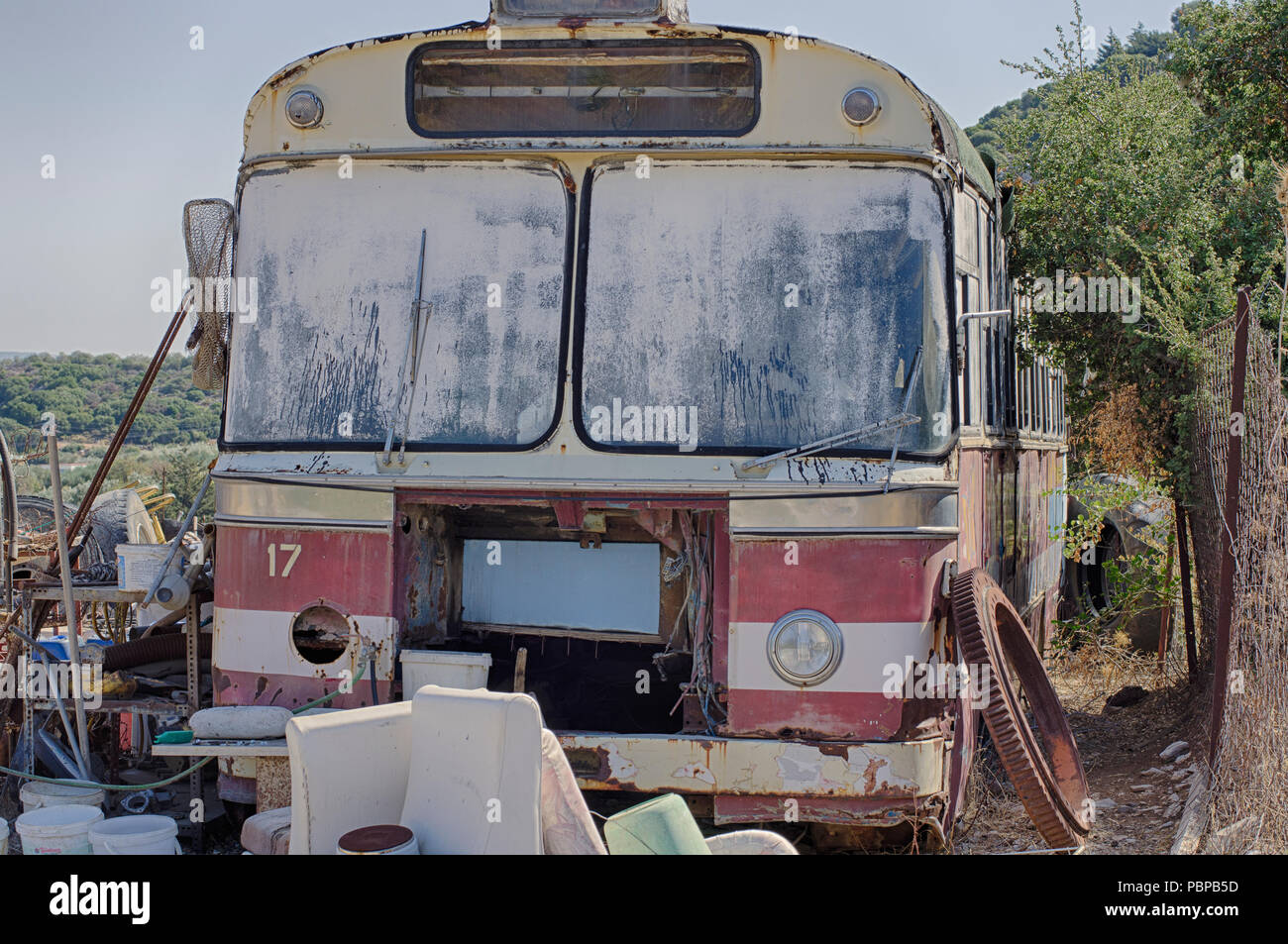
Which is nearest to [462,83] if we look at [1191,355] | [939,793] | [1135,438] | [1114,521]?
[939,793]

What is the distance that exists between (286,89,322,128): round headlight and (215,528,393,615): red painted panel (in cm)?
172

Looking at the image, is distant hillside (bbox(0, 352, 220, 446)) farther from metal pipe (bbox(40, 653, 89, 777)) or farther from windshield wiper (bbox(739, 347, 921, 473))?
windshield wiper (bbox(739, 347, 921, 473))

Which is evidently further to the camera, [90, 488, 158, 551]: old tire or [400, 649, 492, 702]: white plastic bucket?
[90, 488, 158, 551]: old tire

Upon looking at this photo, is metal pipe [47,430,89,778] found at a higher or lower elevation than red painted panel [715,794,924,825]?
higher

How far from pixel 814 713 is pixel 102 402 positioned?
3981 centimetres

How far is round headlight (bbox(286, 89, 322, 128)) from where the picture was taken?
5.55 m

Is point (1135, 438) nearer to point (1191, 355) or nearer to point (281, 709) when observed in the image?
point (1191, 355)

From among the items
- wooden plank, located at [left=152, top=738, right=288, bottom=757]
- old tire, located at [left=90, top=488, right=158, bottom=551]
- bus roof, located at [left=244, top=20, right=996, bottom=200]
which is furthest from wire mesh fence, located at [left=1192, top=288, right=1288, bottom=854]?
old tire, located at [left=90, top=488, right=158, bottom=551]

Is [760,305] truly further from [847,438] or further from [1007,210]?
[1007,210]

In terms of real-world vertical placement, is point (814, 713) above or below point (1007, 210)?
below

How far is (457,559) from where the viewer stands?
232 inches

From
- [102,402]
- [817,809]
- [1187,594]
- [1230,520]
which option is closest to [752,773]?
[817,809]

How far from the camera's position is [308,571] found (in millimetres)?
5375

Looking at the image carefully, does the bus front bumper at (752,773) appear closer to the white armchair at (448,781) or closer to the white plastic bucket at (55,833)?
the white armchair at (448,781)
